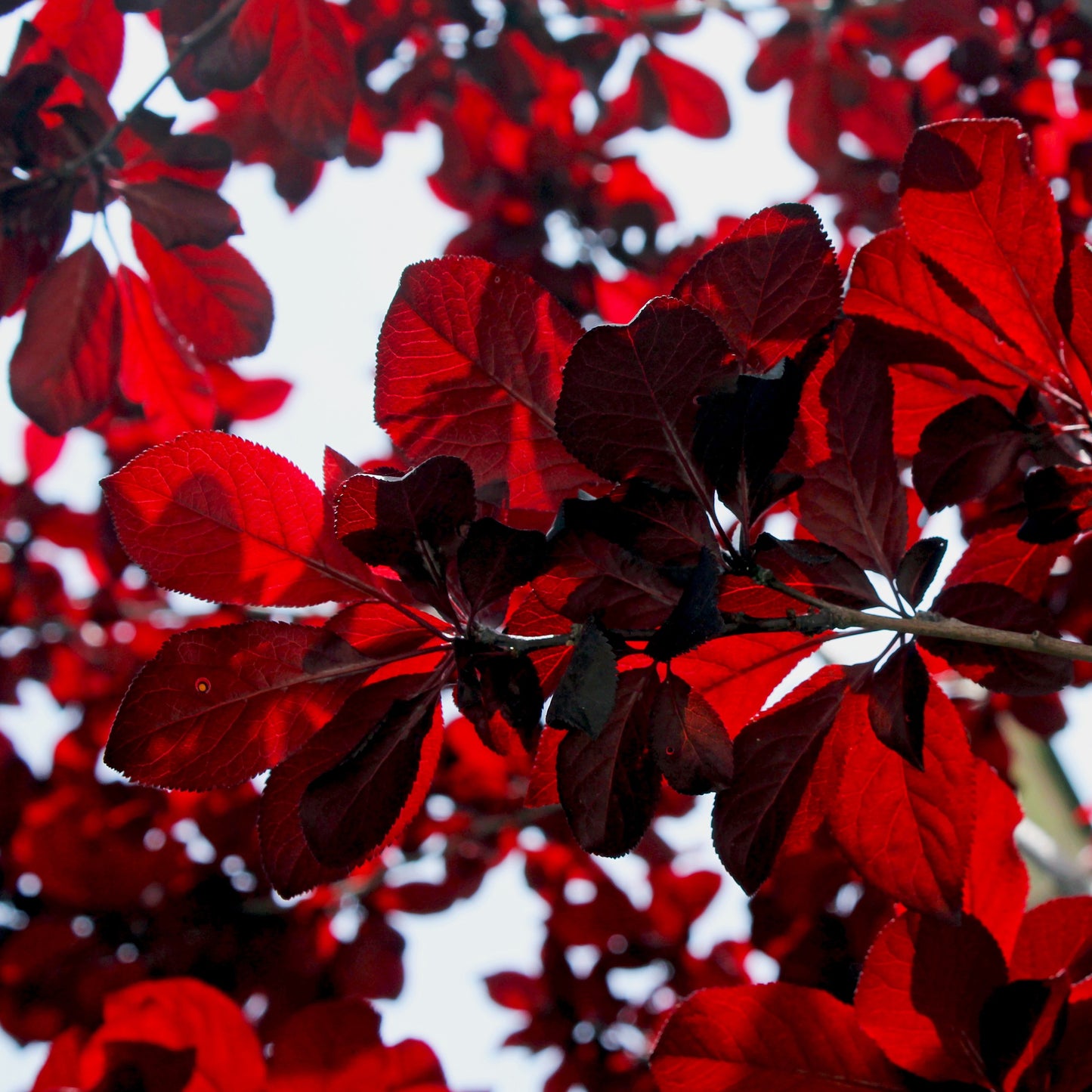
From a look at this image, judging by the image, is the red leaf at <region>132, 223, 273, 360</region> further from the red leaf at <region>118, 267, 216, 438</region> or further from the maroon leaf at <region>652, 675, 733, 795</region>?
the maroon leaf at <region>652, 675, 733, 795</region>

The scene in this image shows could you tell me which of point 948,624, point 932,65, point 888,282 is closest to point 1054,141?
point 932,65

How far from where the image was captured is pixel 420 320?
1.94ft

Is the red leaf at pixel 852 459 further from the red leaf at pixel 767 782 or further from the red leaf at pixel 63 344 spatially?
the red leaf at pixel 63 344

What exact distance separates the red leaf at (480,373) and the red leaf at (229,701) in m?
0.14

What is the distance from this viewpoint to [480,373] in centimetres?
60

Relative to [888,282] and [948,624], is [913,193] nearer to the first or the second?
[888,282]

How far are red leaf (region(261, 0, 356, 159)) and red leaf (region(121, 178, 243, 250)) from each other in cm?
25

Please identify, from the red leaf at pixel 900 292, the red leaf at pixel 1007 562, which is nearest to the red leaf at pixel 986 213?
the red leaf at pixel 900 292

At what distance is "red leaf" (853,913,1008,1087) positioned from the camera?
72 cm

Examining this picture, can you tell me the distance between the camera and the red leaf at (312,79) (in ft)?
4.24

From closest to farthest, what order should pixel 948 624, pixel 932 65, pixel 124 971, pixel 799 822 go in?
pixel 948 624, pixel 799 822, pixel 124 971, pixel 932 65

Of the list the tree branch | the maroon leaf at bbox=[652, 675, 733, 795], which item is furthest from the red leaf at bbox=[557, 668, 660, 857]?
the tree branch

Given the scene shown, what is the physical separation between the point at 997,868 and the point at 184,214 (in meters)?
1.07

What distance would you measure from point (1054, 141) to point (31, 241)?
1.91m
